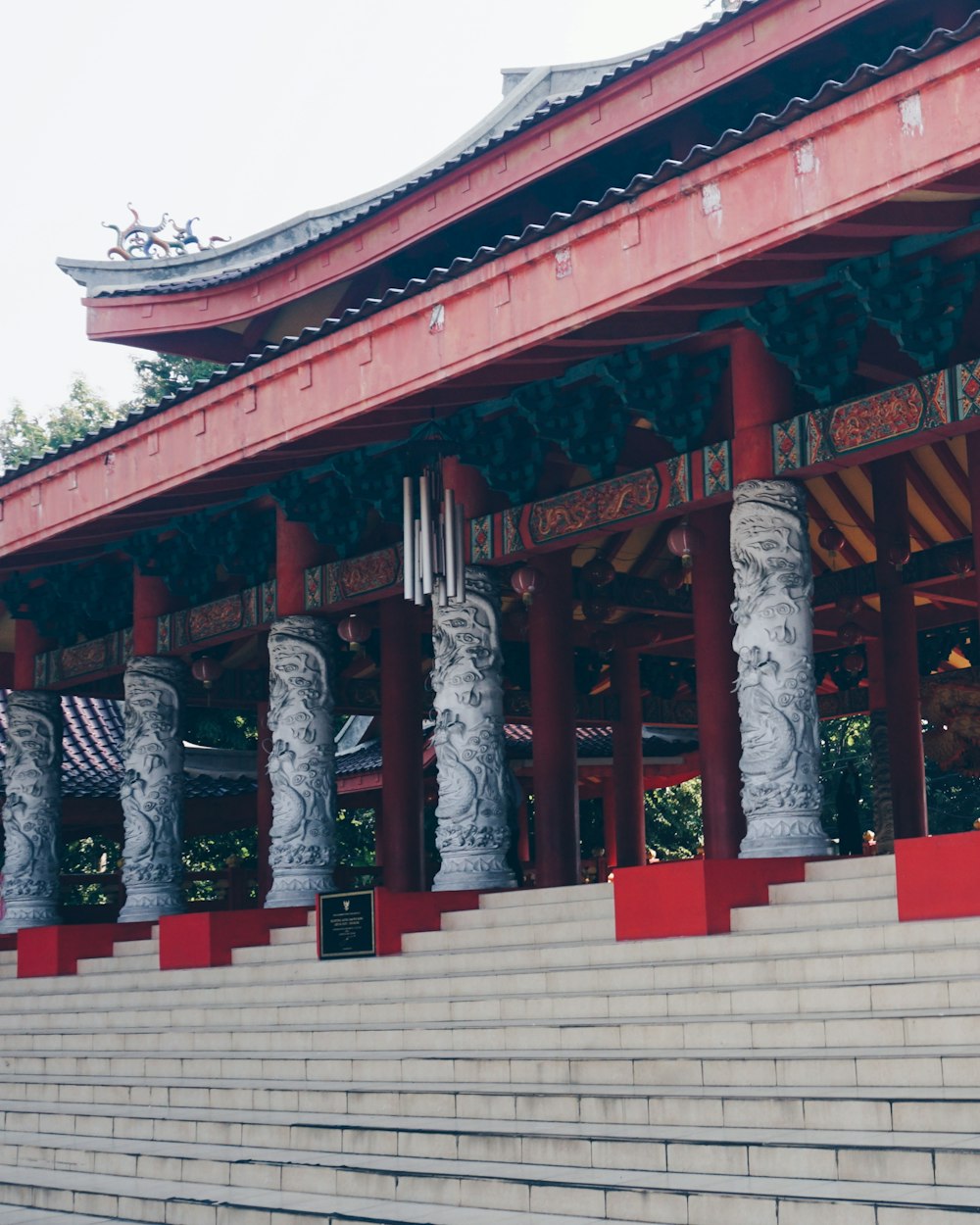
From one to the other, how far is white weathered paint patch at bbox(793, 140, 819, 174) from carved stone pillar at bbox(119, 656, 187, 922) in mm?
8385

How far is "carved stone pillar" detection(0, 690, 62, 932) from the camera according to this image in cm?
1544

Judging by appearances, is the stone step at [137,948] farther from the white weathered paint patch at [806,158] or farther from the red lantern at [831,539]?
the white weathered paint patch at [806,158]

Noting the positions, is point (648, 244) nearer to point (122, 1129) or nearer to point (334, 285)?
point (122, 1129)

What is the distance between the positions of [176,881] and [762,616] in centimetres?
669

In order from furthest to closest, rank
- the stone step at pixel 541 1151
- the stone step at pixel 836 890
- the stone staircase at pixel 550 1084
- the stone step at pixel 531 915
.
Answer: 1. the stone step at pixel 531 915
2. the stone step at pixel 836 890
3. the stone staircase at pixel 550 1084
4. the stone step at pixel 541 1151

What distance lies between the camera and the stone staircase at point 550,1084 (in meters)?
5.71

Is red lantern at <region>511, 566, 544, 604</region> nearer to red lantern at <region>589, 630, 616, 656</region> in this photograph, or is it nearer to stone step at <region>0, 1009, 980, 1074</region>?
stone step at <region>0, 1009, 980, 1074</region>

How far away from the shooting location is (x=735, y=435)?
32.9 feet

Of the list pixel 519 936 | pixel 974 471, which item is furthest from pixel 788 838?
pixel 974 471

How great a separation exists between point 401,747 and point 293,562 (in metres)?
2.29

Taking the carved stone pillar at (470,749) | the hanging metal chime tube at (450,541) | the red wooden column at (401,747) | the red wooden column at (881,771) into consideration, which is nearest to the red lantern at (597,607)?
the red wooden column at (401,747)

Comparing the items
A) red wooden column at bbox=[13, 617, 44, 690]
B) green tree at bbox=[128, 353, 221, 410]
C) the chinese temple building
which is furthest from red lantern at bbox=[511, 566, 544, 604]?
green tree at bbox=[128, 353, 221, 410]

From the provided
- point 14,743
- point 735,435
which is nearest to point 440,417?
point 735,435

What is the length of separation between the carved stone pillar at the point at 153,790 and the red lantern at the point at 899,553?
6.23m
